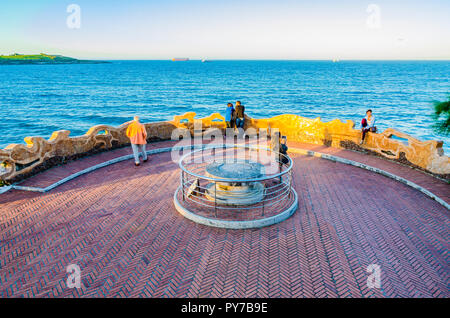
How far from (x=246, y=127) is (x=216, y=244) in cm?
1134

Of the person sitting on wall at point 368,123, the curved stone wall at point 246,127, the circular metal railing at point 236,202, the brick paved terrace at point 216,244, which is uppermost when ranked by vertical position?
the person sitting on wall at point 368,123

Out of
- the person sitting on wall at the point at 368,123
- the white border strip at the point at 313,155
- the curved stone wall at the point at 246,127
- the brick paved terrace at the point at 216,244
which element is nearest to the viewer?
the brick paved terrace at the point at 216,244

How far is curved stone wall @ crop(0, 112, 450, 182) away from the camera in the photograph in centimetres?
1161

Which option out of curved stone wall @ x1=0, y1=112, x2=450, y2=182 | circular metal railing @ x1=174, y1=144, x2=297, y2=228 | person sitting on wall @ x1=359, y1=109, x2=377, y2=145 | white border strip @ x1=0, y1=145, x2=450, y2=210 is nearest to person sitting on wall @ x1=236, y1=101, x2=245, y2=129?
curved stone wall @ x1=0, y1=112, x2=450, y2=182

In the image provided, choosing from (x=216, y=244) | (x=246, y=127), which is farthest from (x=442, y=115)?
(x=246, y=127)

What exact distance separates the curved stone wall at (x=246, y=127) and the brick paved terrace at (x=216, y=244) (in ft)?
2.74

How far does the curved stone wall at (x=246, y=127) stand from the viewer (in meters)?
11.6

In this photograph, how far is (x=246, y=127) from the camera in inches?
716

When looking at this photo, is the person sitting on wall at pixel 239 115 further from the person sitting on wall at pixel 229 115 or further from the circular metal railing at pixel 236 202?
the circular metal railing at pixel 236 202

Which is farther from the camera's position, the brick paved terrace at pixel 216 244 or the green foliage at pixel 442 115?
the green foliage at pixel 442 115

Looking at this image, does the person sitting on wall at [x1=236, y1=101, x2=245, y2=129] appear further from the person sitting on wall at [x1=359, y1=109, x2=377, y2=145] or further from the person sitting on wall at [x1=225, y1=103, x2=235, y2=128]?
the person sitting on wall at [x1=359, y1=109, x2=377, y2=145]

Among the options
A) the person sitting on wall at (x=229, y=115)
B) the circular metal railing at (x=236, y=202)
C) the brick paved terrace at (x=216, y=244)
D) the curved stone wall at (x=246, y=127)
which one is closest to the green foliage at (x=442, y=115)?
the brick paved terrace at (x=216, y=244)

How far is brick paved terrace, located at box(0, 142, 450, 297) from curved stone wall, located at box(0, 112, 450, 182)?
0.84 meters

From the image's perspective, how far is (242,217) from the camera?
9039 millimetres
